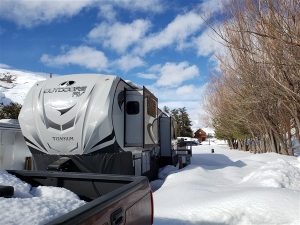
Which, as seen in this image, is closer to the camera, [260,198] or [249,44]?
[260,198]

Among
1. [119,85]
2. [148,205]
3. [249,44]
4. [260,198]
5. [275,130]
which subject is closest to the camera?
[148,205]

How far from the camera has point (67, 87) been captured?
9.21m

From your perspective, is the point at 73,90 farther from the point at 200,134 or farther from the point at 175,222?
Result: the point at 200,134

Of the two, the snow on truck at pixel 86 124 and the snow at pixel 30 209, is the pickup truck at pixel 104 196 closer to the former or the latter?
the snow at pixel 30 209

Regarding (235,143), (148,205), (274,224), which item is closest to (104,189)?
(148,205)

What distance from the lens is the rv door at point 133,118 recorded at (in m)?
9.74

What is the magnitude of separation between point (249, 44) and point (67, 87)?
6.93m

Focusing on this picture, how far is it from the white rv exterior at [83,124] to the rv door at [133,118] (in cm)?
3

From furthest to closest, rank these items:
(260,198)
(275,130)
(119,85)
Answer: (275,130) < (119,85) < (260,198)

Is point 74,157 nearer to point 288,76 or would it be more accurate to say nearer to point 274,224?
point 274,224

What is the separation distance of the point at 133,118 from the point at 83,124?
1.49 meters

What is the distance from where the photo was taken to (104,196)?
2607mm

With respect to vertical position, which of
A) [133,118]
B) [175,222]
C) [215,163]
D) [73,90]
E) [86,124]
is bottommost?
[175,222]

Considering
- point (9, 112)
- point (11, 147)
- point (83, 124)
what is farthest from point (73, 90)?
point (9, 112)
